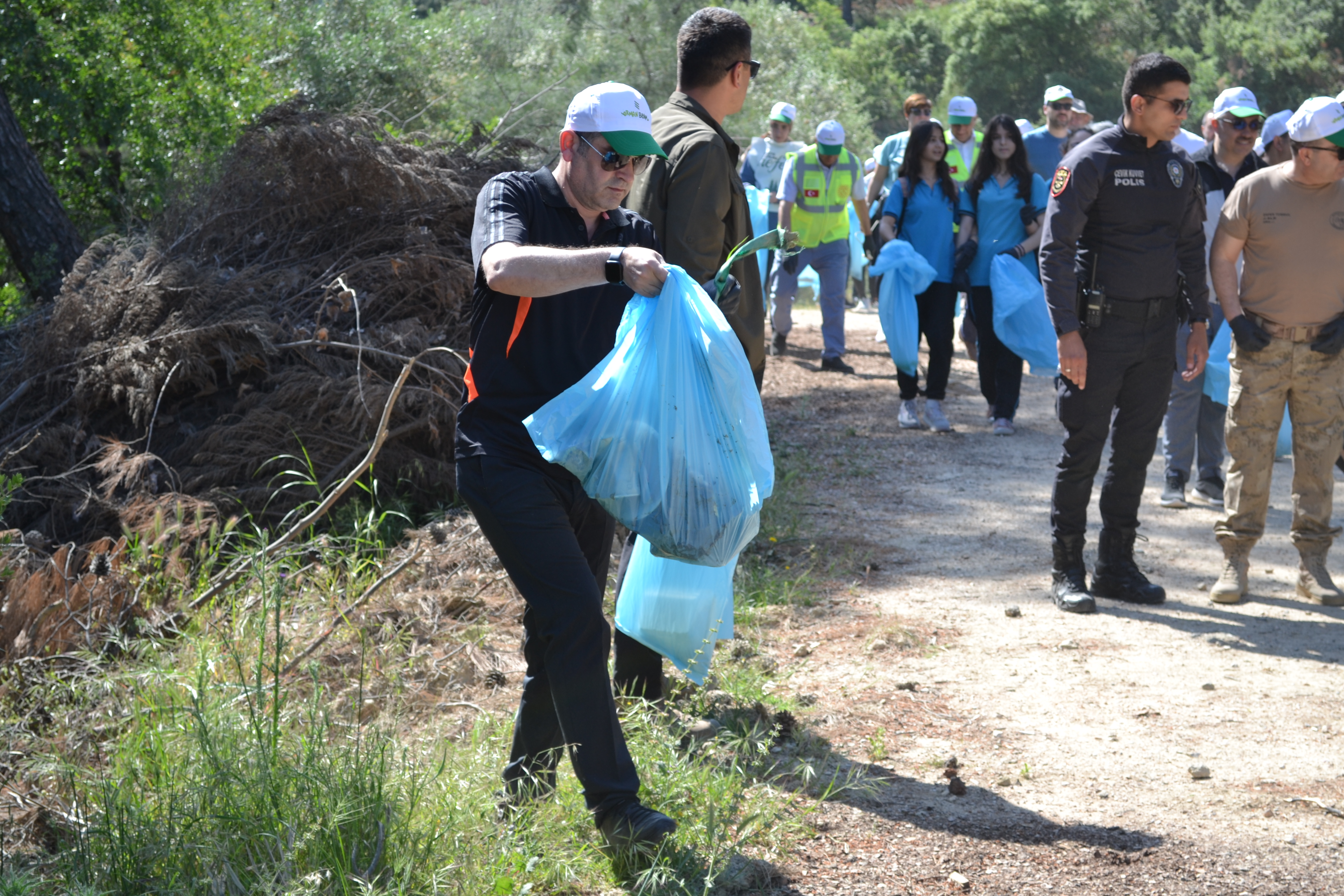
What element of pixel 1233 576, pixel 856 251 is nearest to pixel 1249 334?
pixel 1233 576

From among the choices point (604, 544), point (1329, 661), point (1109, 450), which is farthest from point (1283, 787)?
point (1109, 450)

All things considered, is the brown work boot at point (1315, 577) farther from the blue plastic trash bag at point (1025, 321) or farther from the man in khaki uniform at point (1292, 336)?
the blue plastic trash bag at point (1025, 321)

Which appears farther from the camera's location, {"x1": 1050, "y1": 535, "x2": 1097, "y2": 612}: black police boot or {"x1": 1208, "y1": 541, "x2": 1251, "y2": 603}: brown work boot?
{"x1": 1208, "y1": 541, "x2": 1251, "y2": 603}: brown work boot

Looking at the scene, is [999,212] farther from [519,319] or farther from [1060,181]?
[519,319]

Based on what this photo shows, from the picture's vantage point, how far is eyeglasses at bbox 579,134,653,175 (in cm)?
284

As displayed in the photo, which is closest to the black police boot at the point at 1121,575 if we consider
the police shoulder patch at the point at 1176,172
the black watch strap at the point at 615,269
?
the police shoulder patch at the point at 1176,172

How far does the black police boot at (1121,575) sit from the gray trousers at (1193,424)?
162 centimetres

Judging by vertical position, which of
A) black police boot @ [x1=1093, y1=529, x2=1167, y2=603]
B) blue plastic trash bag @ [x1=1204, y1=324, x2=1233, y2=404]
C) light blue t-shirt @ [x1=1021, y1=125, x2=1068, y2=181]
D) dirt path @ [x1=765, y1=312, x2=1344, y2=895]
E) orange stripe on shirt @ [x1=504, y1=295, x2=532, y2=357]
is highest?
light blue t-shirt @ [x1=1021, y1=125, x2=1068, y2=181]

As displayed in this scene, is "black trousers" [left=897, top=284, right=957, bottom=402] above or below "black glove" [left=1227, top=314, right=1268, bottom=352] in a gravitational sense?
below

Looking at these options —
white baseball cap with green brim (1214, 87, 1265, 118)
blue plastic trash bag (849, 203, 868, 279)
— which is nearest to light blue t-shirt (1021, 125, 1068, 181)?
white baseball cap with green brim (1214, 87, 1265, 118)

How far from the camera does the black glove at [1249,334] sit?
17.0 feet

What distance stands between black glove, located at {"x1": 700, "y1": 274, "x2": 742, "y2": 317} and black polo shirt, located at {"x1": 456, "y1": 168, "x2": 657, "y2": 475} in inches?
18.3

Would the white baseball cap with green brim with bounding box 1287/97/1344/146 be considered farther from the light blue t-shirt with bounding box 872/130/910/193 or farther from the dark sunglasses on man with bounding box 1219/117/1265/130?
the light blue t-shirt with bounding box 872/130/910/193

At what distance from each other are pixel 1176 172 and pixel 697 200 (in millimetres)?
2446
